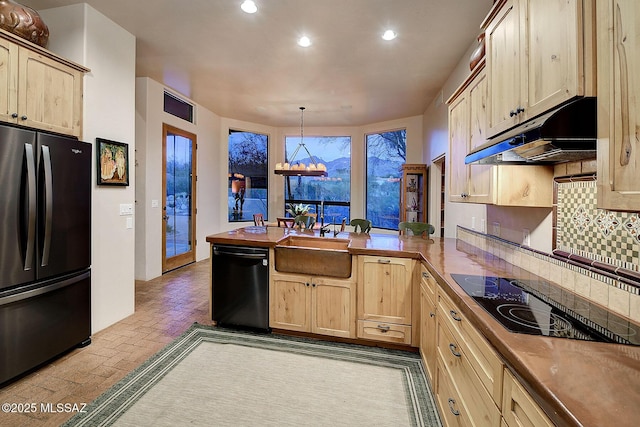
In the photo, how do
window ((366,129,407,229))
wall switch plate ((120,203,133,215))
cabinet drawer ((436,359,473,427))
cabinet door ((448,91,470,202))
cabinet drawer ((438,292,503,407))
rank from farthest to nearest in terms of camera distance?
window ((366,129,407,229)) < wall switch plate ((120,203,133,215)) < cabinet door ((448,91,470,202)) < cabinet drawer ((436,359,473,427)) < cabinet drawer ((438,292,503,407))

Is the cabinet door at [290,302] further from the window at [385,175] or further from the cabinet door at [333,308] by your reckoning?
the window at [385,175]

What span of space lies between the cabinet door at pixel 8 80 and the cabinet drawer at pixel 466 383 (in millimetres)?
3293

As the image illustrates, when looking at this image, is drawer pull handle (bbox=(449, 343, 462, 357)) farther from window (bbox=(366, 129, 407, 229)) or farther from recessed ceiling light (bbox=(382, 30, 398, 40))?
window (bbox=(366, 129, 407, 229))

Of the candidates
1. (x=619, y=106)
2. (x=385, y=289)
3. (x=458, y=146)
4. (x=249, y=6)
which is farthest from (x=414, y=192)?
(x=619, y=106)

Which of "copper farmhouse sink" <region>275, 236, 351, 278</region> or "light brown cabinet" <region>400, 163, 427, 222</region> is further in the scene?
"light brown cabinet" <region>400, 163, 427, 222</region>

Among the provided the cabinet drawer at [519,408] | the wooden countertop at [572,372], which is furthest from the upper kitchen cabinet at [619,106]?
the cabinet drawer at [519,408]

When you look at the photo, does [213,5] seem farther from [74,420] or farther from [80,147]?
[74,420]

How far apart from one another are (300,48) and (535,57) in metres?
2.79

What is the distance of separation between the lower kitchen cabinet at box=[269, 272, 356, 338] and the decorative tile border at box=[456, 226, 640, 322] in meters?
1.26

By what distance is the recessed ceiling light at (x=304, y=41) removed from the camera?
3.33m

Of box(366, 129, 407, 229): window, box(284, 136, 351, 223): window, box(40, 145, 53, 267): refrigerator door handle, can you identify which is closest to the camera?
box(40, 145, 53, 267): refrigerator door handle

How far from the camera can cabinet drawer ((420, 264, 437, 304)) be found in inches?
83.2

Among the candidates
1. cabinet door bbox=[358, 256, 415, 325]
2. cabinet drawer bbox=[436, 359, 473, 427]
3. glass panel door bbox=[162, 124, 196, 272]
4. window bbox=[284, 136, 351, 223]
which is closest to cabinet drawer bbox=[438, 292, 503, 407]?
cabinet drawer bbox=[436, 359, 473, 427]

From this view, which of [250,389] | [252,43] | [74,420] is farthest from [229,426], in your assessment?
[252,43]
